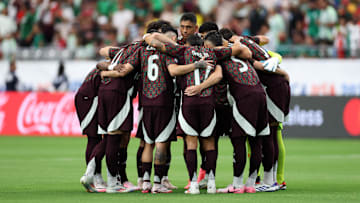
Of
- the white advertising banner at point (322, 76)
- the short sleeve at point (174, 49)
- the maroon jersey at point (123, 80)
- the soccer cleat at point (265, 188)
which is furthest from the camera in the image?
the white advertising banner at point (322, 76)

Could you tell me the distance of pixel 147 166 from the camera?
1026 cm

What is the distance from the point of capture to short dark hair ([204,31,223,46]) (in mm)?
10328

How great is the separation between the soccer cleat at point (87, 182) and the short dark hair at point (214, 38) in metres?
2.57

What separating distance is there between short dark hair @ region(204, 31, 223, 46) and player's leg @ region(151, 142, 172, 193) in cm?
161

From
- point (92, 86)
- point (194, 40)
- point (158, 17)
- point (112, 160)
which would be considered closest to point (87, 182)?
point (112, 160)

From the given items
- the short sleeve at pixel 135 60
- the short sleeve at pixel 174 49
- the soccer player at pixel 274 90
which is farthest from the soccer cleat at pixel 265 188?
the short sleeve at pixel 135 60

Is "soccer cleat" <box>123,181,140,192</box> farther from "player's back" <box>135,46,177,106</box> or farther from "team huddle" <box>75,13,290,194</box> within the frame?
"player's back" <box>135,46,177,106</box>

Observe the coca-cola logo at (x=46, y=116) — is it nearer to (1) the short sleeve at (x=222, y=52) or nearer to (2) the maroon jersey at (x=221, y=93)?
(2) the maroon jersey at (x=221, y=93)

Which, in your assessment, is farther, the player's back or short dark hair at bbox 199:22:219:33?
short dark hair at bbox 199:22:219:33

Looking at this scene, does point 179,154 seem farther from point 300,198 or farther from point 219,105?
point 300,198

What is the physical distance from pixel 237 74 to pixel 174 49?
3.16ft

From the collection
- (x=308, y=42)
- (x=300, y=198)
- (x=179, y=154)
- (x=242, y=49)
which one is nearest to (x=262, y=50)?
(x=242, y=49)

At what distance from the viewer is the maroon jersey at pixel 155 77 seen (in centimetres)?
1004

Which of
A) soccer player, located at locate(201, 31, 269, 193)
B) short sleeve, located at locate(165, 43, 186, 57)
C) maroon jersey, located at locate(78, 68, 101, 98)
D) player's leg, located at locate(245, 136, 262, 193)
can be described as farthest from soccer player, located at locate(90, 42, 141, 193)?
player's leg, located at locate(245, 136, 262, 193)
